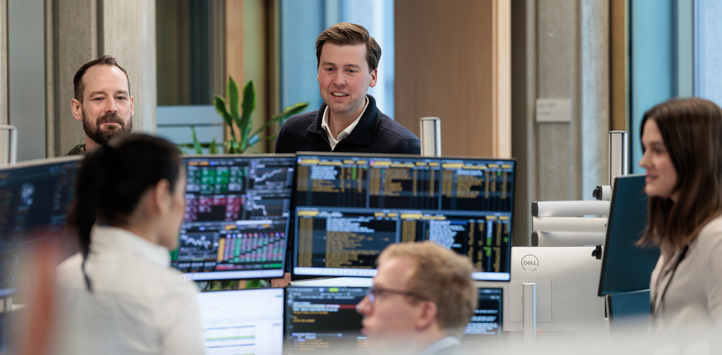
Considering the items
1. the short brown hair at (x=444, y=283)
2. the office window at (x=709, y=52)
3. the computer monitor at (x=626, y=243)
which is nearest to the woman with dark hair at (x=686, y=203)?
the computer monitor at (x=626, y=243)

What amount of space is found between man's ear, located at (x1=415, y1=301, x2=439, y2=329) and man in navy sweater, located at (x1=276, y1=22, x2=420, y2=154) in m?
1.33

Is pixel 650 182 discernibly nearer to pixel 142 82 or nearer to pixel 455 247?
pixel 455 247

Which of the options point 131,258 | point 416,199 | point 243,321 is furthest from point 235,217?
point 131,258

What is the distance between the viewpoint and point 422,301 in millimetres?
1560

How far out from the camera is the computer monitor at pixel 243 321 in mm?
2119

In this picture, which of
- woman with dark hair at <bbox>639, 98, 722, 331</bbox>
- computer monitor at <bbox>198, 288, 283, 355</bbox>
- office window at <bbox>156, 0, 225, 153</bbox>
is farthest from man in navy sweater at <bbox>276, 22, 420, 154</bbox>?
office window at <bbox>156, 0, 225, 153</bbox>

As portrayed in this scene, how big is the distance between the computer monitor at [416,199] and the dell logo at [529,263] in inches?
9.1

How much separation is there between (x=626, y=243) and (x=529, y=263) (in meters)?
0.32

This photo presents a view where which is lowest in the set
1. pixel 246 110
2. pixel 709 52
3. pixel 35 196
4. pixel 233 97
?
pixel 35 196

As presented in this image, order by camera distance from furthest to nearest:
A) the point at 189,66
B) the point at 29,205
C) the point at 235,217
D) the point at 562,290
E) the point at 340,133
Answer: the point at 189,66, the point at 340,133, the point at 562,290, the point at 235,217, the point at 29,205

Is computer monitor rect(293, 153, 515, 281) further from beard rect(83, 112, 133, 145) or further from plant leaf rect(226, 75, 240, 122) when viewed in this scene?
plant leaf rect(226, 75, 240, 122)

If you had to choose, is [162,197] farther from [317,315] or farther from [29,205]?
[317,315]

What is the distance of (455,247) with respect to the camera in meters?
2.17

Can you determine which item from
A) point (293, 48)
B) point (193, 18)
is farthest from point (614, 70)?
point (193, 18)
